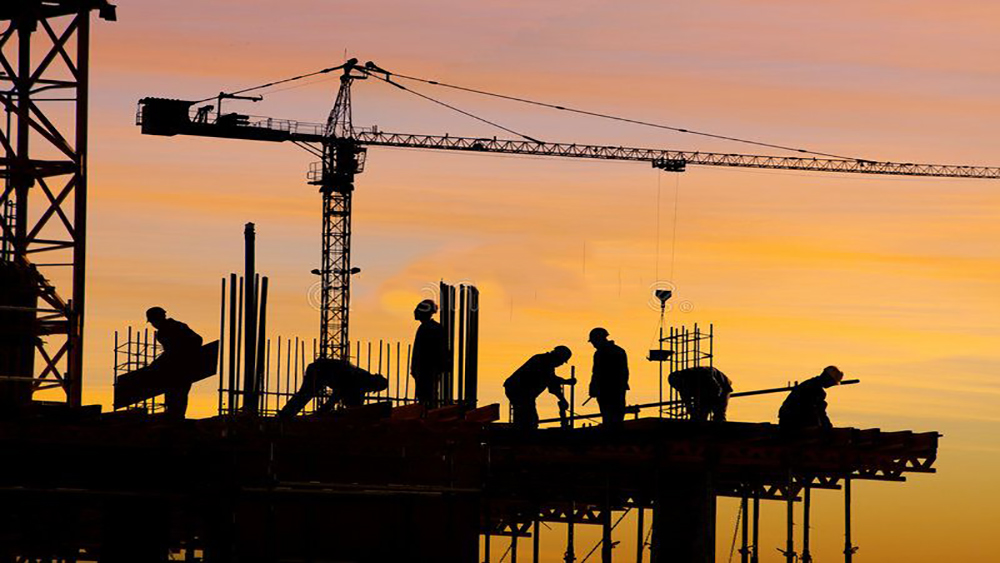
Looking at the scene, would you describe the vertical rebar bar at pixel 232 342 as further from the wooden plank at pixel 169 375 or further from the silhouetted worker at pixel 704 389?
the silhouetted worker at pixel 704 389

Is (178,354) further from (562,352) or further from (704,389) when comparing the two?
(704,389)

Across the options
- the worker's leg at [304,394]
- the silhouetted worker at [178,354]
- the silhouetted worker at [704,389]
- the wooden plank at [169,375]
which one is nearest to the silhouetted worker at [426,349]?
the worker's leg at [304,394]

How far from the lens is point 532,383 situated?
30.2 metres

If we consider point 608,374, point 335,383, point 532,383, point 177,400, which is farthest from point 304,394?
point 608,374

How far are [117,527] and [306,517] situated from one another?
2.78 m

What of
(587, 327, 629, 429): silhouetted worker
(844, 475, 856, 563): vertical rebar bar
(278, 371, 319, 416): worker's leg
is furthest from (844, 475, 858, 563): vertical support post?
(278, 371, 319, 416): worker's leg

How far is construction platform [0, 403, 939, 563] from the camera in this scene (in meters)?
26.7

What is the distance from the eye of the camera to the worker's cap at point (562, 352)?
29594 millimetres

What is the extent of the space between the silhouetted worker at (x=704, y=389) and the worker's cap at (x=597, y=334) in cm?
282

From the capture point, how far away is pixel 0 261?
39.0 meters

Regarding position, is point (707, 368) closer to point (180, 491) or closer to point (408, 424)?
point (408, 424)

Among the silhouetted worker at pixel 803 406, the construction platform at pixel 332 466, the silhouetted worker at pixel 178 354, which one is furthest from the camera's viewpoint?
the silhouetted worker at pixel 803 406

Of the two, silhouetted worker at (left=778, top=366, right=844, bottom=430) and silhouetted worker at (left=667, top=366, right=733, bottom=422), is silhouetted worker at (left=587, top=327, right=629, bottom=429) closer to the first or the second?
silhouetted worker at (left=667, top=366, right=733, bottom=422)

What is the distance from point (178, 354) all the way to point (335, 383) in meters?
2.57
